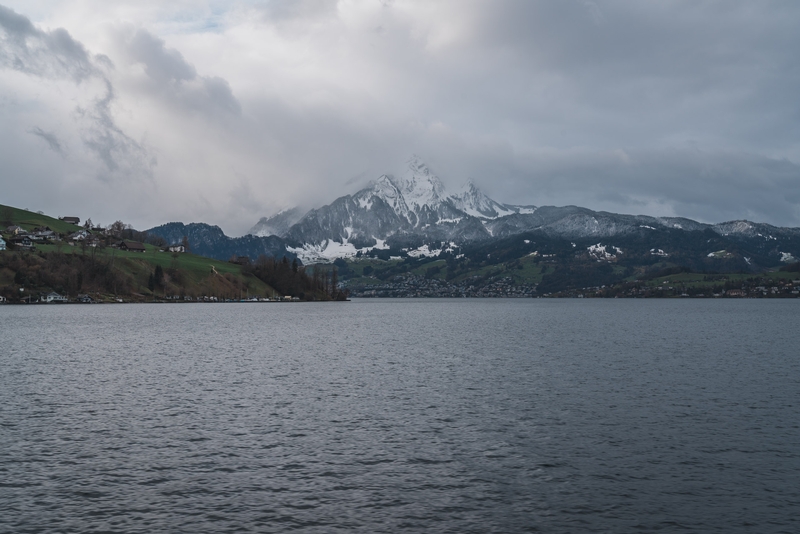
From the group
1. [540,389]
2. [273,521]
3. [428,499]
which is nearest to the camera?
[273,521]

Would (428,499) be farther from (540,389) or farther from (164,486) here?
(540,389)

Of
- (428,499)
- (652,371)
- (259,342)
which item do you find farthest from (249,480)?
(259,342)

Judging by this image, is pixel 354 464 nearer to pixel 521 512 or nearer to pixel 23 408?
pixel 521 512

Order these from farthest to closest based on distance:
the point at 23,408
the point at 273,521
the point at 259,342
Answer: the point at 259,342, the point at 23,408, the point at 273,521

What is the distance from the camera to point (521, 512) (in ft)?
89.1

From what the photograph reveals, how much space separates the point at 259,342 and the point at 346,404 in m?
60.8

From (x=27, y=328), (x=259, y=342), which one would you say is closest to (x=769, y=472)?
(x=259, y=342)

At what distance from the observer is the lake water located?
88.0 feet

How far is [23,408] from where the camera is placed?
47.3m

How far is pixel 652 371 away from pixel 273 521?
57.4 metres

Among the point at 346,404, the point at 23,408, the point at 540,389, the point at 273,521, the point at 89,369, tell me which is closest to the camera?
the point at 273,521

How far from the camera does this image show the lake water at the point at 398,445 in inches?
1056

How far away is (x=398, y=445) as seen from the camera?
3819cm

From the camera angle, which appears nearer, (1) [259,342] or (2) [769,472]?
(2) [769,472]
